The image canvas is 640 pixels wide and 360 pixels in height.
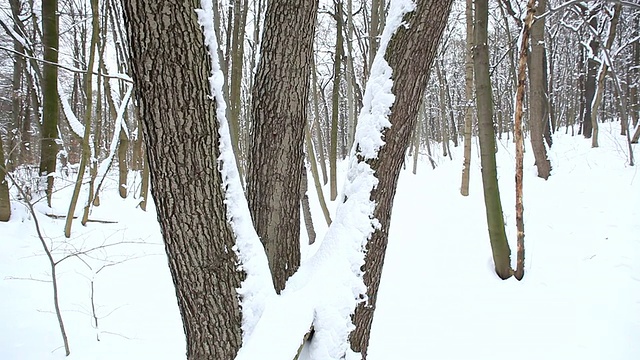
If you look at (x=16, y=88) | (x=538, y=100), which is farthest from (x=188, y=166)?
(x=16, y=88)

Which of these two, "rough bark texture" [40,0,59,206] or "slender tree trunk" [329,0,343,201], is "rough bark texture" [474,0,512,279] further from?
"rough bark texture" [40,0,59,206]

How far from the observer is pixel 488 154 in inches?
149

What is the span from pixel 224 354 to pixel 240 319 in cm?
17

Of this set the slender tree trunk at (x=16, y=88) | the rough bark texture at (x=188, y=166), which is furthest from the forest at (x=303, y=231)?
the slender tree trunk at (x=16, y=88)

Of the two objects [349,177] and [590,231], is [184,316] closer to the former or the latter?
[349,177]

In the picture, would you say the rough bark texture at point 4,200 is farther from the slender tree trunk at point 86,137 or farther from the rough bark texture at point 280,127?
the rough bark texture at point 280,127

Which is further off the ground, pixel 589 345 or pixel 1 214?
pixel 1 214

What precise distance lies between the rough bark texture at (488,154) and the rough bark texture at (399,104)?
105 inches

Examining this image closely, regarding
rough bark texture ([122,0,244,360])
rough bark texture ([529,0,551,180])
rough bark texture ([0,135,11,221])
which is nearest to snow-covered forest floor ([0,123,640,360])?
rough bark texture ([0,135,11,221])

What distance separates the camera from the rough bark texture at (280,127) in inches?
59.7

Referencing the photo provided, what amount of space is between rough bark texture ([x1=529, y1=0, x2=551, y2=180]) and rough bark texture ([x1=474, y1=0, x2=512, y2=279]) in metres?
3.44

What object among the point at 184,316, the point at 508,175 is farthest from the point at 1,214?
the point at 508,175

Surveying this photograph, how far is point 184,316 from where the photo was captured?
55.2 inches

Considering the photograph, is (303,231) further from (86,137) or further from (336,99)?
(86,137)
